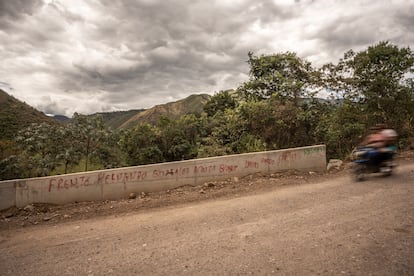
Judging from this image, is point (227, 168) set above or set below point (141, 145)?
below

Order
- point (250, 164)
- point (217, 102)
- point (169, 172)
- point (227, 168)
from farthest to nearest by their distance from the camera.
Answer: point (217, 102)
point (250, 164)
point (227, 168)
point (169, 172)

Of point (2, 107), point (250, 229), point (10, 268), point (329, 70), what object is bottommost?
point (10, 268)

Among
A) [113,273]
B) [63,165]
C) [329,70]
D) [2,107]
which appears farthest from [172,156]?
[2,107]

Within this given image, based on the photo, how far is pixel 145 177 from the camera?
743cm

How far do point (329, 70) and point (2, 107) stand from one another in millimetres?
84152

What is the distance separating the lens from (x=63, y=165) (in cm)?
2075

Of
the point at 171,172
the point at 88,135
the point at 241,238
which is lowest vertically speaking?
the point at 241,238

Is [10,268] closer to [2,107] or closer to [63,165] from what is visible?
[63,165]

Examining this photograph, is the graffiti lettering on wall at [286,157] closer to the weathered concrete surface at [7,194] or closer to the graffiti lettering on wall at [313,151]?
the graffiti lettering on wall at [313,151]

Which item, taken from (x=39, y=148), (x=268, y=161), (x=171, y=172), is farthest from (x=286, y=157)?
(x=39, y=148)

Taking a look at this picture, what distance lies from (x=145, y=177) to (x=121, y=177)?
73 centimetres

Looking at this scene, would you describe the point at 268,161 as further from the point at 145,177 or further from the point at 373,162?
the point at 145,177

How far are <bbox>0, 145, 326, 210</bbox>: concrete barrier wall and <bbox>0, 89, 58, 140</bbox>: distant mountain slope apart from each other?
22121mm

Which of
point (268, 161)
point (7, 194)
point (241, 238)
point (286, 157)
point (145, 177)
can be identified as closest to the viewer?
point (241, 238)
